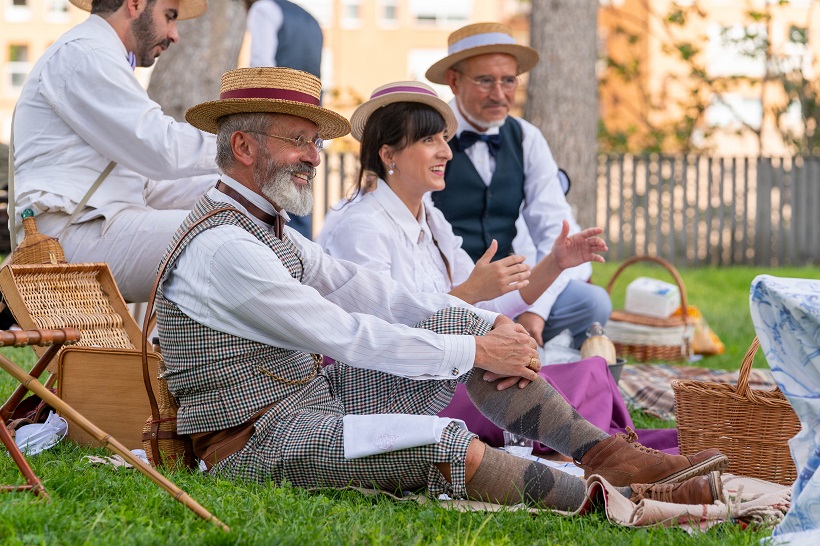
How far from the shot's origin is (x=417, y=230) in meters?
5.05

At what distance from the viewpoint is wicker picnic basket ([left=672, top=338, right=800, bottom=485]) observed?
3959mm

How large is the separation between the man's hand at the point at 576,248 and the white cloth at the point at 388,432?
5.43 ft

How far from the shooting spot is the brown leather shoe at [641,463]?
350 cm

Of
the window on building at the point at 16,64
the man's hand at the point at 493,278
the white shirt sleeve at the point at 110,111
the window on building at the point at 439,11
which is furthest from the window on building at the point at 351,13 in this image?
the man's hand at the point at 493,278

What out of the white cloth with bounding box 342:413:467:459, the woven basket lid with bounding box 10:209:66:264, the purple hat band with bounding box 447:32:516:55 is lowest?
the white cloth with bounding box 342:413:467:459

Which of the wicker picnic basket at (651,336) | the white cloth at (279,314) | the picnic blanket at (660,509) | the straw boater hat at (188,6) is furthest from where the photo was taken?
the wicker picnic basket at (651,336)

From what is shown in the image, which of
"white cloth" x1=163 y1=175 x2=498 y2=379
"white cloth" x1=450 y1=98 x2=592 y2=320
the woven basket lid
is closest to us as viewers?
"white cloth" x1=163 y1=175 x2=498 y2=379

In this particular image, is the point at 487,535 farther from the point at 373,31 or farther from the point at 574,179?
the point at 373,31

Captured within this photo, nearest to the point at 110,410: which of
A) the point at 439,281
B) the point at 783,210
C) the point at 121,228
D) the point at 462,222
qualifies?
the point at 121,228

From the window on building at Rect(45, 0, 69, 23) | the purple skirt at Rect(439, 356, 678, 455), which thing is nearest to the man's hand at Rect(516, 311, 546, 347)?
the purple skirt at Rect(439, 356, 678, 455)

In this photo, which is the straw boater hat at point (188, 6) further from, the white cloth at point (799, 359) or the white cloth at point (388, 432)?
the white cloth at point (799, 359)

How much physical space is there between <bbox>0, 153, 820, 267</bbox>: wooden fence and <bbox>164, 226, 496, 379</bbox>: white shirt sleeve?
11.0 metres

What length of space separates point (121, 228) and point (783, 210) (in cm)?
1194

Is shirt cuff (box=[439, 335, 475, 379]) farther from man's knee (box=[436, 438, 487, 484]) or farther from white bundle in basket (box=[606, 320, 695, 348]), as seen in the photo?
white bundle in basket (box=[606, 320, 695, 348])
